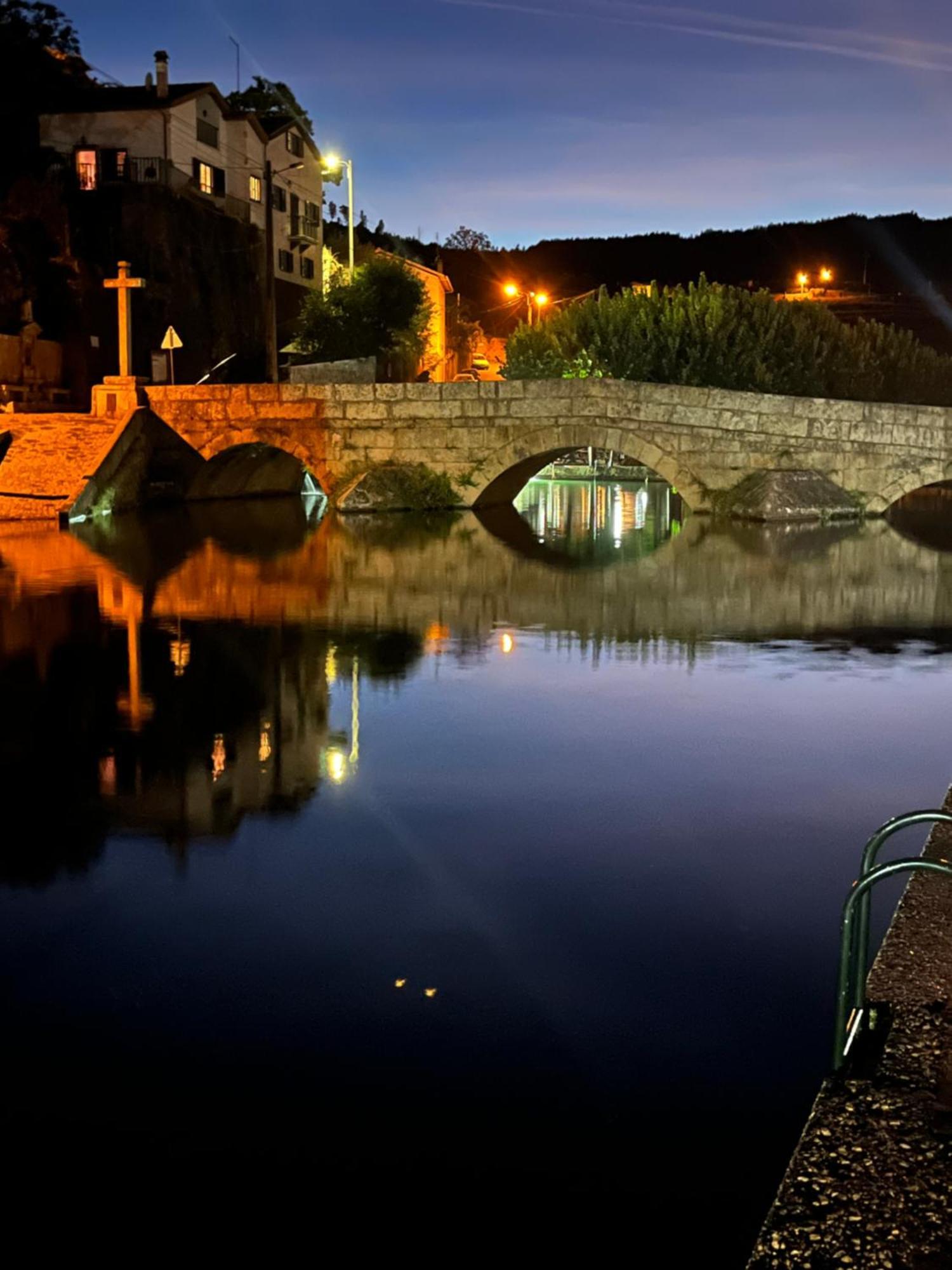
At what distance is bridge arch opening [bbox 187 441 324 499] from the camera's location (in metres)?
33.2

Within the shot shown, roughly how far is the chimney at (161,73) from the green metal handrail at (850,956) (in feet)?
166

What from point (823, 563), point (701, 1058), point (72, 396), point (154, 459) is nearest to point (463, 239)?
point (72, 396)

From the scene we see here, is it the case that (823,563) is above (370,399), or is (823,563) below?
below

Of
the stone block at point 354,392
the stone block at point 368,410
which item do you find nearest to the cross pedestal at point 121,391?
the stone block at point 354,392

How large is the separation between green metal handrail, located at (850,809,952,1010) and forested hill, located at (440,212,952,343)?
9165 cm

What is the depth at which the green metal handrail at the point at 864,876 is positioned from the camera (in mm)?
3879

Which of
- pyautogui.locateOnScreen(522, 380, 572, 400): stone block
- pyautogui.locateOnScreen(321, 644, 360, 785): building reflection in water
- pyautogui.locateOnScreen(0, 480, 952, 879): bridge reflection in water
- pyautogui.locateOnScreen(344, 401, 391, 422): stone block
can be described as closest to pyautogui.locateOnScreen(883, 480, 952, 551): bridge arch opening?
pyautogui.locateOnScreen(0, 480, 952, 879): bridge reflection in water

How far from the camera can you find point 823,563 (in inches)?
810

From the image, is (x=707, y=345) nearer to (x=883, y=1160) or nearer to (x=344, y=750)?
(x=344, y=750)

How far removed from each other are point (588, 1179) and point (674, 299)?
3587 centimetres

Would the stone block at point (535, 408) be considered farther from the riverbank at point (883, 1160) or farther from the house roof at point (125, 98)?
the house roof at point (125, 98)

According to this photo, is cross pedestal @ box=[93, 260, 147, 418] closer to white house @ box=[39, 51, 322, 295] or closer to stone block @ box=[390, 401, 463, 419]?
stone block @ box=[390, 401, 463, 419]

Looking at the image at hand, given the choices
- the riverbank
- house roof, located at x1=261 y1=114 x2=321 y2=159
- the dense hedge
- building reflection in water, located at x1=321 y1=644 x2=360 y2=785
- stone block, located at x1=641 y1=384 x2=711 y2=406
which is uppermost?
house roof, located at x1=261 y1=114 x2=321 y2=159

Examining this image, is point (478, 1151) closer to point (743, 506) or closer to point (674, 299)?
point (743, 506)
